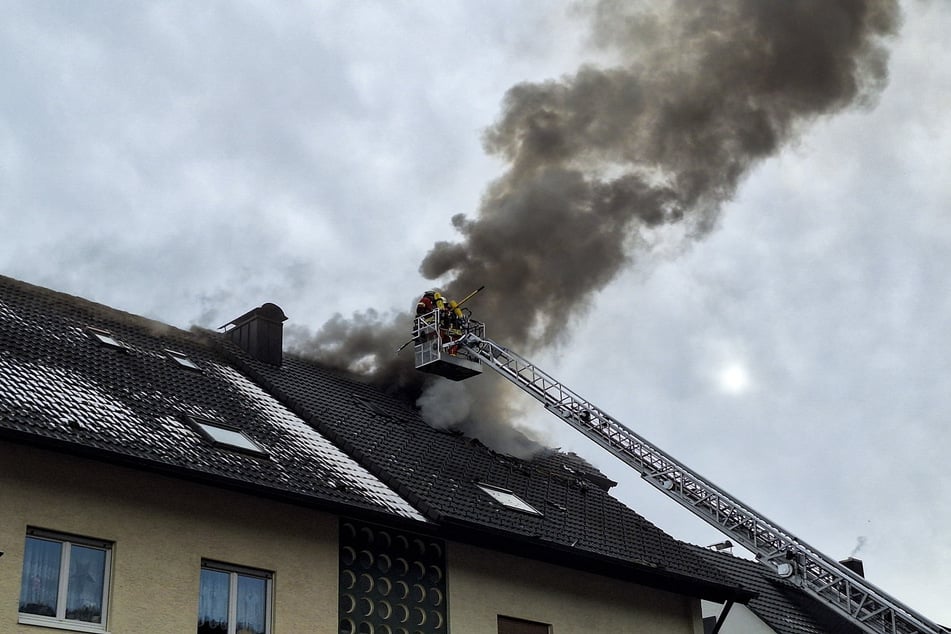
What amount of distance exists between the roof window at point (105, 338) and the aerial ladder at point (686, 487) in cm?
888

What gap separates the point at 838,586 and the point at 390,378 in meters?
10.2

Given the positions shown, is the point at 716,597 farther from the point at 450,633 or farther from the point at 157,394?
the point at 157,394

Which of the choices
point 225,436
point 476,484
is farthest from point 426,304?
point 225,436

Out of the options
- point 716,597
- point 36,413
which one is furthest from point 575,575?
point 36,413

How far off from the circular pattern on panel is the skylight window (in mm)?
2462

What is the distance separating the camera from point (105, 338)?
20453 mm

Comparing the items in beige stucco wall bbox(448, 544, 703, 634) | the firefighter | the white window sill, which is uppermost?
the firefighter

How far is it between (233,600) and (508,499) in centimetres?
663

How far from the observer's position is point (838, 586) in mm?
25703

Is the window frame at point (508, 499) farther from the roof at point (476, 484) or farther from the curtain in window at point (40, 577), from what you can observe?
the curtain in window at point (40, 577)

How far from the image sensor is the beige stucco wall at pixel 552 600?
1906 centimetres

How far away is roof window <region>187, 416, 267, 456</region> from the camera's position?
57.2ft

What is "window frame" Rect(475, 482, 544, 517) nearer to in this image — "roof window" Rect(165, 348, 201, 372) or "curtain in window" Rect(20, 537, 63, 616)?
"roof window" Rect(165, 348, 201, 372)

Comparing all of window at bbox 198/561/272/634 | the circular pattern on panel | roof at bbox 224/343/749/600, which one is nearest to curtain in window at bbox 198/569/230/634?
window at bbox 198/561/272/634
